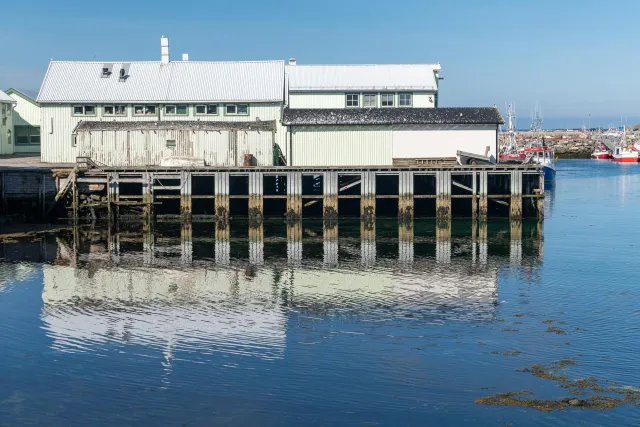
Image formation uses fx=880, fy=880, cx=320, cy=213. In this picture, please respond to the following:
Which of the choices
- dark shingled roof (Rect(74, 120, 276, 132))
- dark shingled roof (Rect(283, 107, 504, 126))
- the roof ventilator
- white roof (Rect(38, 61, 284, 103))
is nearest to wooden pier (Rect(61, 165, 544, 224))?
dark shingled roof (Rect(74, 120, 276, 132))

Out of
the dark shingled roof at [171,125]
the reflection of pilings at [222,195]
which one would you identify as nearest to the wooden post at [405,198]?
the dark shingled roof at [171,125]

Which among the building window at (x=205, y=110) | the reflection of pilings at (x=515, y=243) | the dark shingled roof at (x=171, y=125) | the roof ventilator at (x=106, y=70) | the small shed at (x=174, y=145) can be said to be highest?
the roof ventilator at (x=106, y=70)

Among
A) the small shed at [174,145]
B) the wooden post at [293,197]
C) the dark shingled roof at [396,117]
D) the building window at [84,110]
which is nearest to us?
the wooden post at [293,197]

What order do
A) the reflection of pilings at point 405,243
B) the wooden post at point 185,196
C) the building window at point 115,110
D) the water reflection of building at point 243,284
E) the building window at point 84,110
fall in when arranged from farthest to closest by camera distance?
the building window at point 115,110 → the building window at point 84,110 → the wooden post at point 185,196 → the reflection of pilings at point 405,243 → the water reflection of building at point 243,284

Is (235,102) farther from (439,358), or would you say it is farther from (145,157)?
(439,358)

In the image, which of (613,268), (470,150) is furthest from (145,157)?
(613,268)

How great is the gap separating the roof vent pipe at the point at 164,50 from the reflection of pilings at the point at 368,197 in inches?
851

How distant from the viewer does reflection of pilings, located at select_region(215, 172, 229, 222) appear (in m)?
52.0

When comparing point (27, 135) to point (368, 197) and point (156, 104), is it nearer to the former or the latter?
point (156, 104)

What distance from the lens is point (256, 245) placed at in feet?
143

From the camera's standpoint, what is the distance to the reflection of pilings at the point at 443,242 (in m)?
39.2

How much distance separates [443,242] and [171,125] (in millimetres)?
20805

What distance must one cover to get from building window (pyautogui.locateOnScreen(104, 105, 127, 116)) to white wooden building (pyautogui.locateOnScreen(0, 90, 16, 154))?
11839 millimetres

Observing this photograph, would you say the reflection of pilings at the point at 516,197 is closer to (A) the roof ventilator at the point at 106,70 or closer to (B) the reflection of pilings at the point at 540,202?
(B) the reflection of pilings at the point at 540,202
